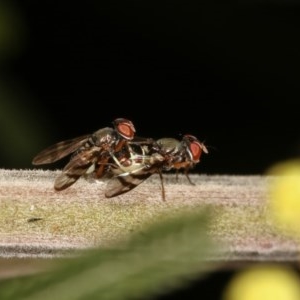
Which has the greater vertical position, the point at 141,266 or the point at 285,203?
the point at 141,266

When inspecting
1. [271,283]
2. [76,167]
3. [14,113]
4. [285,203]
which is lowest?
[271,283]

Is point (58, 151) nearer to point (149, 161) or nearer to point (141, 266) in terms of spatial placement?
point (149, 161)

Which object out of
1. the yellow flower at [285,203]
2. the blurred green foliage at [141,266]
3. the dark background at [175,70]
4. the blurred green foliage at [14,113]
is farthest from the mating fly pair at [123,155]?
the dark background at [175,70]

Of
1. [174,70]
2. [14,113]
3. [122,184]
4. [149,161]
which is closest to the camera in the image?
[122,184]

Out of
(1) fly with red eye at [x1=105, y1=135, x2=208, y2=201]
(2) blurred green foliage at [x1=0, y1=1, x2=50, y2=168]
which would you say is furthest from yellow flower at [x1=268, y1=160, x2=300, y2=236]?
(2) blurred green foliage at [x1=0, y1=1, x2=50, y2=168]

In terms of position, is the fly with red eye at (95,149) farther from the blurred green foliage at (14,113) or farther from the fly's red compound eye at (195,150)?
the blurred green foliage at (14,113)

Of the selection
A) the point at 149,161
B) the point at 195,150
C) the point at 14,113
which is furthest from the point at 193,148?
the point at 14,113
